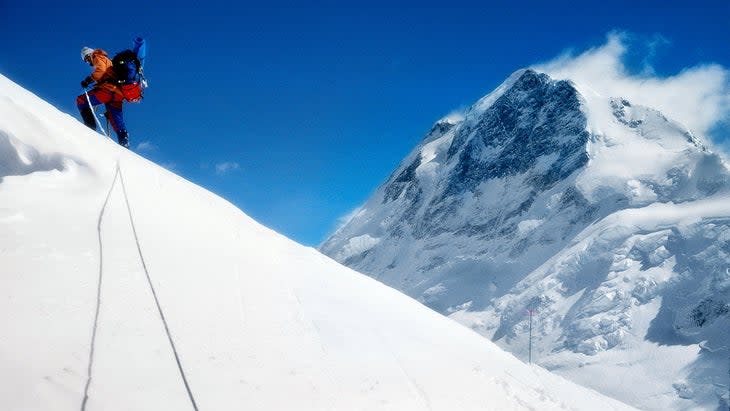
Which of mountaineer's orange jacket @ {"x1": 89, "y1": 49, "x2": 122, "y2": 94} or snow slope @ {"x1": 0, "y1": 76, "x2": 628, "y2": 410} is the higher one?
mountaineer's orange jacket @ {"x1": 89, "y1": 49, "x2": 122, "y2": 94}

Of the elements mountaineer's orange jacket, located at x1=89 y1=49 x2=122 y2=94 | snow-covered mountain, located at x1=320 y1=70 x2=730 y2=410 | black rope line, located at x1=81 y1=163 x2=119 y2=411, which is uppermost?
snow-covered mountain, located at x1=320 y1=70 x2=730 y2=410

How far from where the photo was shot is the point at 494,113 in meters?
164

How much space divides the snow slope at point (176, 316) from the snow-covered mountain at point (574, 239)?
52.3 meters

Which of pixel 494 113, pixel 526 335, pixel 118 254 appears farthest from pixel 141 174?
pixel 494 113

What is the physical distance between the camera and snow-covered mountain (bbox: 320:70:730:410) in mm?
62344

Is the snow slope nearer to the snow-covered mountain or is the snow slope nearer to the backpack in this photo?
the backpack

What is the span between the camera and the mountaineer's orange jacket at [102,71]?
30.6ft

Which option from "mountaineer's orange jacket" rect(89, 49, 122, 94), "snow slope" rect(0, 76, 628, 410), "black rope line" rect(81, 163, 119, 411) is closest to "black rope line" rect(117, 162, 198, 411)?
"snow slope" rect(0, 76, 628, 410)

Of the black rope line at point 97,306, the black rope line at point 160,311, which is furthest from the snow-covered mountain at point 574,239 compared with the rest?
the black rope line at point 97,306

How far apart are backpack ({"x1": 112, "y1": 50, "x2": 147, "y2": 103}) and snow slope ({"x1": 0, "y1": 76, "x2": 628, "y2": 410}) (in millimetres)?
3179

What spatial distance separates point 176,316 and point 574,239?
327 feet

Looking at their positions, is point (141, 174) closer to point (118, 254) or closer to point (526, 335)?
point (118, 254)

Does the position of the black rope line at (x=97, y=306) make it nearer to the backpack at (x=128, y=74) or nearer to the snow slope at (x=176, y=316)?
the snow slope at (x=176, y=316)

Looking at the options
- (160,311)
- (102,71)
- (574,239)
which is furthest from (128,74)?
(574,239)
